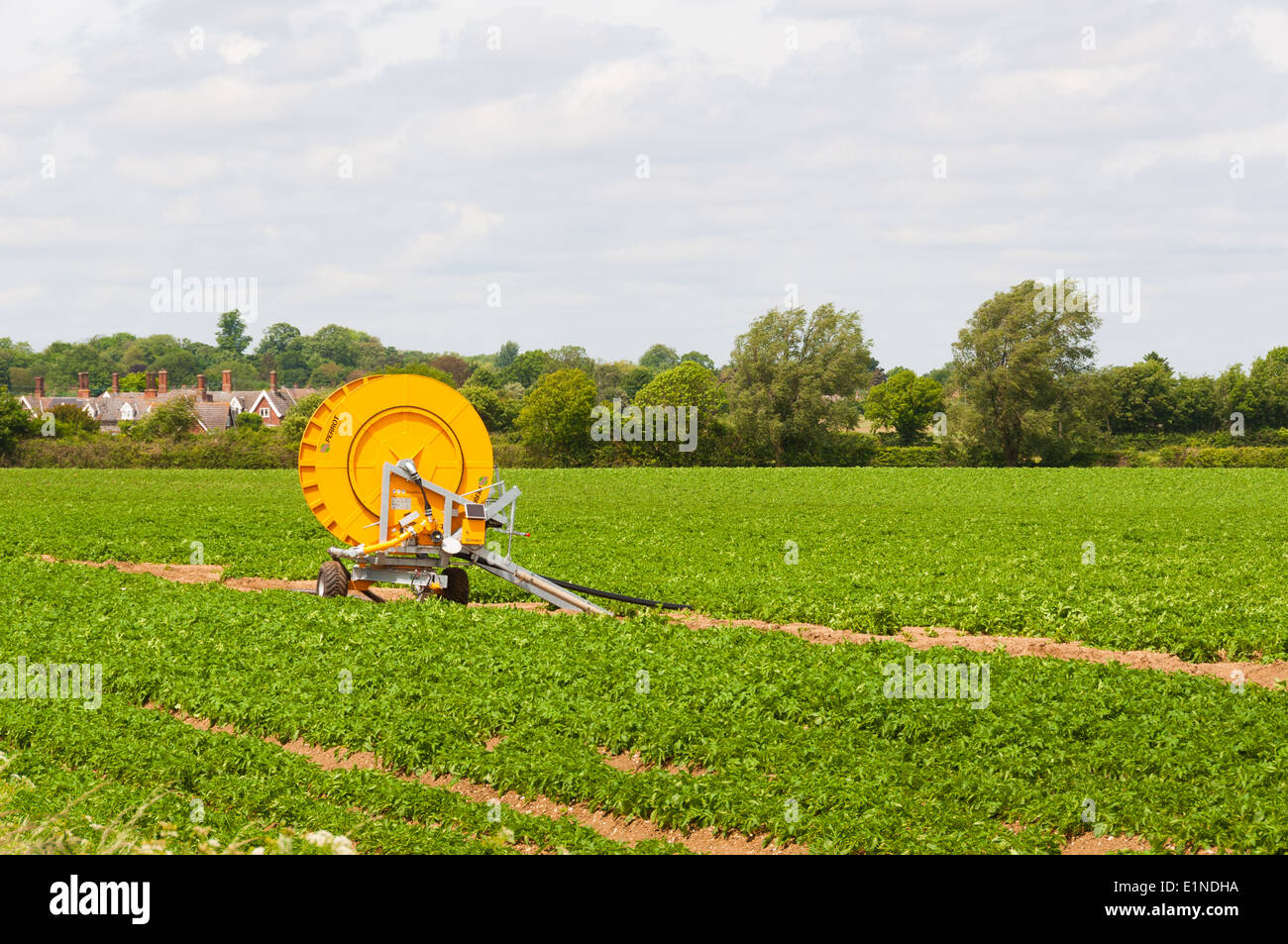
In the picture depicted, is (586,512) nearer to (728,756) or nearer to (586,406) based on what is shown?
(728,756)

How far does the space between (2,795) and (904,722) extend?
8.20 meters

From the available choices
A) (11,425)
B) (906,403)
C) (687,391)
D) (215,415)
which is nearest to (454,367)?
(215,415)

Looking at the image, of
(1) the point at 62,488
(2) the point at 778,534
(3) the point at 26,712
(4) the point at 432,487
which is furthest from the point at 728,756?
(1) the point at 62,488

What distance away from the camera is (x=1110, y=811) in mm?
9039

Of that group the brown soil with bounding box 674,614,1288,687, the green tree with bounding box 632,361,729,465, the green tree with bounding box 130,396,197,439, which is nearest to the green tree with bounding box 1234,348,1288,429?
the green tree with bounding box 632,361,729,465

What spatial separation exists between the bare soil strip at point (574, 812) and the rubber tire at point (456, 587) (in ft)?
23.7

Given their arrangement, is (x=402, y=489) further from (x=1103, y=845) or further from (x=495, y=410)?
(x=495, y=410)

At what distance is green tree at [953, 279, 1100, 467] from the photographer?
270ft

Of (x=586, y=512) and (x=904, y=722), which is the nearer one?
(x=904, y=722)

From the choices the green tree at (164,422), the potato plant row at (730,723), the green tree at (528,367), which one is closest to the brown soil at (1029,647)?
the potato plant row at (730,723)

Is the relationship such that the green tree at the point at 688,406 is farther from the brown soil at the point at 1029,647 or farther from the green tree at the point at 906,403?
the brown soil at the point at 1029,647

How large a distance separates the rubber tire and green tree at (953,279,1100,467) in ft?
232

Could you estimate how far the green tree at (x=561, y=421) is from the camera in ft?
268

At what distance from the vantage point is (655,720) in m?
11.2
